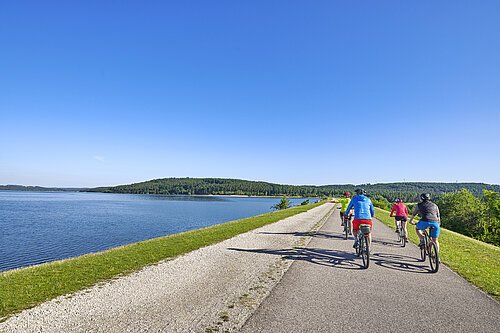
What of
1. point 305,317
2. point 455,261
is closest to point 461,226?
point 455,261

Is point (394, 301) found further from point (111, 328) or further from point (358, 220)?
point (111, 328)

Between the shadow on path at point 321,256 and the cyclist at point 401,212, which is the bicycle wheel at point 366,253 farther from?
the cyclist at point 401,212

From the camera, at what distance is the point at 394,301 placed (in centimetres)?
616

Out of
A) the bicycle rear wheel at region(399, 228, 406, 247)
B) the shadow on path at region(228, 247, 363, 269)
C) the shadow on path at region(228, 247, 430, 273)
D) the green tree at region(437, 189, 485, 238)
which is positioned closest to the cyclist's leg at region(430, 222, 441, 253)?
the shadow on path at region(228, 247, 430, 273)

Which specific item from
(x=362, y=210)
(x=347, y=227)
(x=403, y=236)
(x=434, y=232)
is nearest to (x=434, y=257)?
(x=434, y=232)

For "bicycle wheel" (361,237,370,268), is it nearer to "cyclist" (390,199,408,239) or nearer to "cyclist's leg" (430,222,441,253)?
"cyclist's leg" (430,222,441,253)

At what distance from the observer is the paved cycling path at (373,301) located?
5008 millimetres

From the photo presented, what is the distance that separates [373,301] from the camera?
614 cm

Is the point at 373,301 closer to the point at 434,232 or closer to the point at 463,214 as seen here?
the point at 434,232

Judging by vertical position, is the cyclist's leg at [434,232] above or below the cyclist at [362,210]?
below

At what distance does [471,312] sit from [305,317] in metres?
3.03

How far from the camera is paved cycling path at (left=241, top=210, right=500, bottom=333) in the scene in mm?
5008

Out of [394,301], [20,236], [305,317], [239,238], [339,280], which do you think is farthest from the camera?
[20,236]

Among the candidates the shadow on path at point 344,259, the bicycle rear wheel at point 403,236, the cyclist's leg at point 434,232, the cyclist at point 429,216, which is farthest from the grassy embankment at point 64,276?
the bicycle rear wheel at point 403,236
